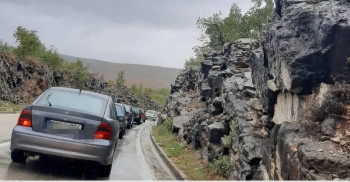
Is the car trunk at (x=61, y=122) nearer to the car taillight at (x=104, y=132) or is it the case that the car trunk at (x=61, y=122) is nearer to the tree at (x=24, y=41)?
the car taillight at (x=104, y=132)

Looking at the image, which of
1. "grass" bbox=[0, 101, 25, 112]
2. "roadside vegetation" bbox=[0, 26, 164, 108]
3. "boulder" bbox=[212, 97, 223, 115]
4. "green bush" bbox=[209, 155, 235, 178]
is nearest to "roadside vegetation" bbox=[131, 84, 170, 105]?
"roadside vegetation" bbox=[0, 26, 164, 108]

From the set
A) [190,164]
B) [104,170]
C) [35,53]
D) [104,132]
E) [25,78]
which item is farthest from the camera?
[35,53]

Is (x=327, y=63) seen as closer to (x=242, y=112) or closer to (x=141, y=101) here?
(x=242, y=112)

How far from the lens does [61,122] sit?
6.82 metres

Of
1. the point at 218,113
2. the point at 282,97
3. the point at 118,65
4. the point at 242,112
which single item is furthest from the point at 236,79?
the point at 118,65

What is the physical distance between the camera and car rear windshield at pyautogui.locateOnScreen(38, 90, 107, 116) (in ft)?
23.9

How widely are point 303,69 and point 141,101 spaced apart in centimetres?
10050

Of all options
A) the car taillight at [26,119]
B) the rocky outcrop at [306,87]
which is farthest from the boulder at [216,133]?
the car taillight at [26,119]

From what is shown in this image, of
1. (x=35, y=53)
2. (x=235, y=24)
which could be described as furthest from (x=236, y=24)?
(x=35, y=53)

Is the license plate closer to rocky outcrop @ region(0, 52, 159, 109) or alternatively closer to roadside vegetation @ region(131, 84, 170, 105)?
rocky outcrop @ region(0, 52, 159, 109)

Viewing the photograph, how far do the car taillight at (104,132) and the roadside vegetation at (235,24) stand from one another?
23302 millimetres

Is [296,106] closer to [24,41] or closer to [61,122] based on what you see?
[61,122]

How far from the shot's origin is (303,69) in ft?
26.4

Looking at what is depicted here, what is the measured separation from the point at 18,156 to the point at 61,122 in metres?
1.53
